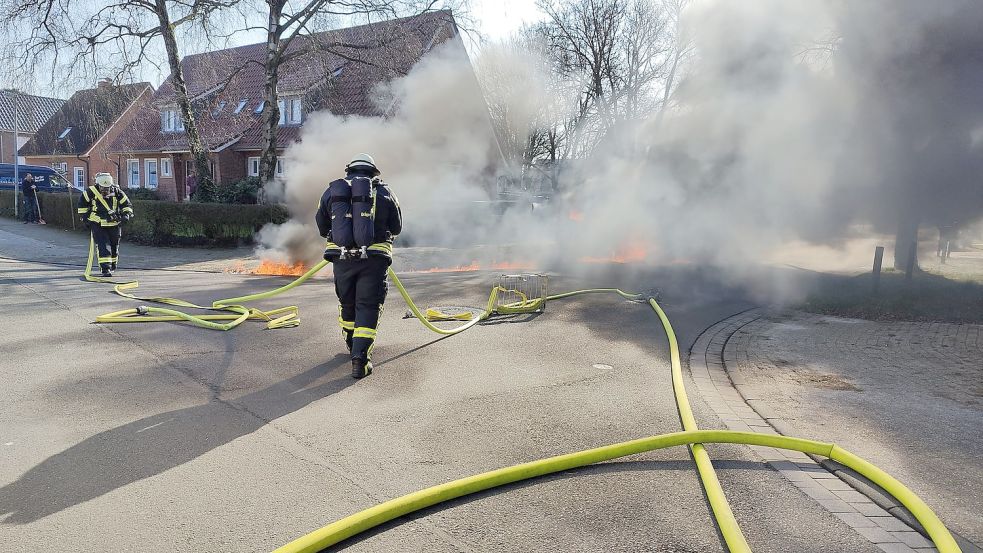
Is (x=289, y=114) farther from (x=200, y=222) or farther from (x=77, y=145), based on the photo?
(x=77, y=145)

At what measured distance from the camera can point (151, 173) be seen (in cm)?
3116

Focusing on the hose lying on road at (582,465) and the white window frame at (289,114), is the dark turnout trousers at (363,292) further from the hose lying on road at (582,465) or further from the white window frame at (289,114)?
the white window frame at (289,114)

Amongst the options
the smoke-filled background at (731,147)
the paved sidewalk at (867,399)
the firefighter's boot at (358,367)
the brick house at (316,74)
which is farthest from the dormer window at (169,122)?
the paved sidewalk at (867,399)

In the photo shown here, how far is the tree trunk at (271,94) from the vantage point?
650 inches

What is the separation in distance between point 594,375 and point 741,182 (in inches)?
350

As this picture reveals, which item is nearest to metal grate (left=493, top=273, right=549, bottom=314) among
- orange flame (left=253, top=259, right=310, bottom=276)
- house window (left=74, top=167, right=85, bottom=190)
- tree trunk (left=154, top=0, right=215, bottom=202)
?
orange flame (left=253, top=259, right=310, bottom=276)

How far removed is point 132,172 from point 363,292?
1263 inches

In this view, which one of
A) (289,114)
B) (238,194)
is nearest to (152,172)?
(289,114)

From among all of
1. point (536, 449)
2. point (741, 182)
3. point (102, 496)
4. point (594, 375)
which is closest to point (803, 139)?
point (741, 182)

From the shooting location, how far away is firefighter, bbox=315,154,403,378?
17.6 feet

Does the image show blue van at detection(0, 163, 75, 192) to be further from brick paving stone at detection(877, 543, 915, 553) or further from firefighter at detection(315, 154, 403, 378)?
brick paving stone at detection(877, 543, 915, 553)

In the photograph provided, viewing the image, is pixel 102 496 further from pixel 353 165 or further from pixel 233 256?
pixel 233 256

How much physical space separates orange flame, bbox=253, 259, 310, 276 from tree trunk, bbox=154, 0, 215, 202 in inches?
264

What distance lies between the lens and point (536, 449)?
12.4 feet
